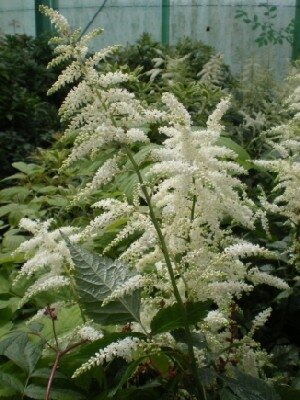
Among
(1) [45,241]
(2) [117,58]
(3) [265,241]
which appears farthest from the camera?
(2) [117,58]

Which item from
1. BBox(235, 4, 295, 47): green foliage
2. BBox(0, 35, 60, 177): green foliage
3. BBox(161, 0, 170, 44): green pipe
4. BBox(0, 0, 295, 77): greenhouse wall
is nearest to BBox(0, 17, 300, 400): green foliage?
BBox(0, 35, 60, 177): green foliage

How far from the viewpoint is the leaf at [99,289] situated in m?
1.30

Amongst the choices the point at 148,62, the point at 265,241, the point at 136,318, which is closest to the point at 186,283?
the point at 136,318

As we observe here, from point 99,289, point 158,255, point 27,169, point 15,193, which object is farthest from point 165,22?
point 99,289

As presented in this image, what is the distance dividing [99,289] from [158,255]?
0.20m

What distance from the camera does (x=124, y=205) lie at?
1.35m

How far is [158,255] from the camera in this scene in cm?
144

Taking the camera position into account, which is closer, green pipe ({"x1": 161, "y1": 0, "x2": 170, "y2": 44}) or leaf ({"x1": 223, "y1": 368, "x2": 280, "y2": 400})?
leaf ({"x1": 223, "y1": 368, "x2": 280, "y2": 400})

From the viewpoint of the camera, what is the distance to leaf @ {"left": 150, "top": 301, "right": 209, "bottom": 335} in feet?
4.03

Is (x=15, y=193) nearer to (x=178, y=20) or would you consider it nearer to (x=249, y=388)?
(x=249, y=388)

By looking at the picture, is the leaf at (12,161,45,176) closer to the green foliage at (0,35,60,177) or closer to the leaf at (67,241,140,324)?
the green foliage at (0,35,60,177)

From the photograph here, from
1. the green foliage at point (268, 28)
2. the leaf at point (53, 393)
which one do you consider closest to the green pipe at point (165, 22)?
the green foliage at point (268, 28)

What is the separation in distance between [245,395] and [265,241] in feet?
3.75

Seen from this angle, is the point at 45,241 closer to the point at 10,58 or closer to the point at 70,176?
the point at 70,176
